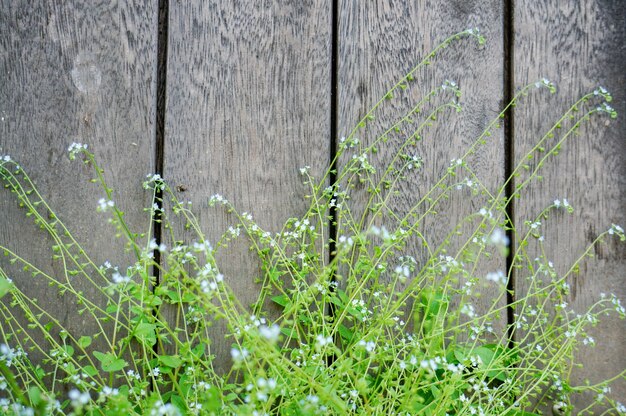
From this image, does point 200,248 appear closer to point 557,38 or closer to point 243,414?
point 243,414

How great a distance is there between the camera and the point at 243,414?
87 centimetres

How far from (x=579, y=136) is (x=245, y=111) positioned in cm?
77

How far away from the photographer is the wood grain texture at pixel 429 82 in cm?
141

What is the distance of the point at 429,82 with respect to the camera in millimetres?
1437

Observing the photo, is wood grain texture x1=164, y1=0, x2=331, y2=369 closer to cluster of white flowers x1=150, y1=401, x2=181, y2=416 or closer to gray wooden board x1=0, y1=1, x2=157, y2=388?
gray wooden board x1=0, y1=1, x2=157, y2=388

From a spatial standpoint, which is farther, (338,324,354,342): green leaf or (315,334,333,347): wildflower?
(338,324,354,342): green leaf

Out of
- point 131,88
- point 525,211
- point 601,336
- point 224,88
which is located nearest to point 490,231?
point 525,211

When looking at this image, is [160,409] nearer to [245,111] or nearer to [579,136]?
[245,111]

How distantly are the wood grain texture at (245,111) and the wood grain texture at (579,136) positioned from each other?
47 centimetres

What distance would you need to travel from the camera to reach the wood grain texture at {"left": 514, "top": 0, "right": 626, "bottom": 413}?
142cm

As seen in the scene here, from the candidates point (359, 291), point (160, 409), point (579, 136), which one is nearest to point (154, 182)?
point (359, 291)

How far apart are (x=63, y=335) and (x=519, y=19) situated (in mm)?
1190

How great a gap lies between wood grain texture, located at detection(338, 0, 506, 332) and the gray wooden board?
1.49 feet

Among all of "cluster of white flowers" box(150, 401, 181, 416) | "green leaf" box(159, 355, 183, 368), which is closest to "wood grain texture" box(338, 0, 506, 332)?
"green leaf" box(159, 355, 183, 368)
